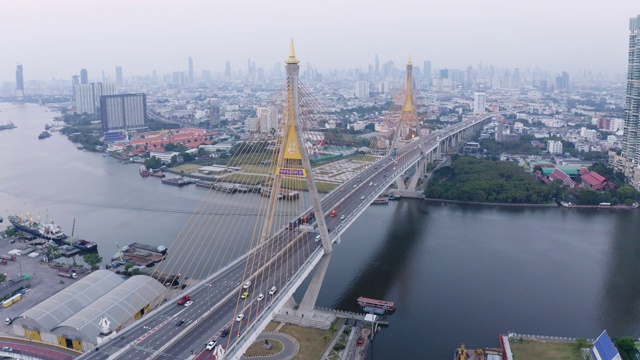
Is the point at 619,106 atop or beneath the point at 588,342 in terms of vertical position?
atop

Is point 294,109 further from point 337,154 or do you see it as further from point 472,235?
point 337,154

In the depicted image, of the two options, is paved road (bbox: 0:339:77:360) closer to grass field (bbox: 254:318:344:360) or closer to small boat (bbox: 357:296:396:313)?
grass field (bbox: 254:318:344:360)

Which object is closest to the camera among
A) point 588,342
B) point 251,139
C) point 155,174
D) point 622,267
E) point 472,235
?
point 588,342

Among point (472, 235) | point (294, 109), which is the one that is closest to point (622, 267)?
point (472, 235)

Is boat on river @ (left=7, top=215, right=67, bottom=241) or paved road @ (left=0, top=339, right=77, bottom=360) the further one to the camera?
boat on river @ (left=7, top=215, right=67, bottom=241)

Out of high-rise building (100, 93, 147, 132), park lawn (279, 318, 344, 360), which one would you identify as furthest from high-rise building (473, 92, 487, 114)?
park lawn (279, 318, 344, 360)

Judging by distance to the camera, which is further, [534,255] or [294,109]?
[534,255]

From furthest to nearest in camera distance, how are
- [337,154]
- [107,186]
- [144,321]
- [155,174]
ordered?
1. [337,154]
2. [155,174]
3. [107,186]
4. [144,321]
